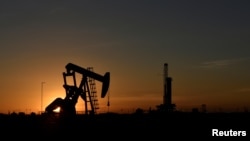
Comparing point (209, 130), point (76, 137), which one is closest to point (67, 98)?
point (76, 137)

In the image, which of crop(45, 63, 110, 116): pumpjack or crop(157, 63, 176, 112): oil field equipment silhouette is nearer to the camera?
crop(45, 63, 110, 116): pumpjack

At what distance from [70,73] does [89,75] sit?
154 centimetres

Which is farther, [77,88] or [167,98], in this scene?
[167,98]

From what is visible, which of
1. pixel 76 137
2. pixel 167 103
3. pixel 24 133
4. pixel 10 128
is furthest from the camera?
pixel 167 103

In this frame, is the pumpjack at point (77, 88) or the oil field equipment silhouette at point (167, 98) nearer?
the pumpjack at point (77, 88)

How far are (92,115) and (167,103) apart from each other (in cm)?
6715

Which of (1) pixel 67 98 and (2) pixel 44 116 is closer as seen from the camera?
(1) pixel 67 98

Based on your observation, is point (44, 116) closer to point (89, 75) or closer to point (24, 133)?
point (89, 75)

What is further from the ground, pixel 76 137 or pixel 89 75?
pixel 89 75

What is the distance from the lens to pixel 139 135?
93.1ft

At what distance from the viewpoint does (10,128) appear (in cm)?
3403

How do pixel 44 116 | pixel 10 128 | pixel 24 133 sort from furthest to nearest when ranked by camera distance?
1. pixel 44 116
2. pixel 10 128
3. pixel 24 133

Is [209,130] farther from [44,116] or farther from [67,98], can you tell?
[44,116]

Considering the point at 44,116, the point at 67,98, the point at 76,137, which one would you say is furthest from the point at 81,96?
the point at 76,137
